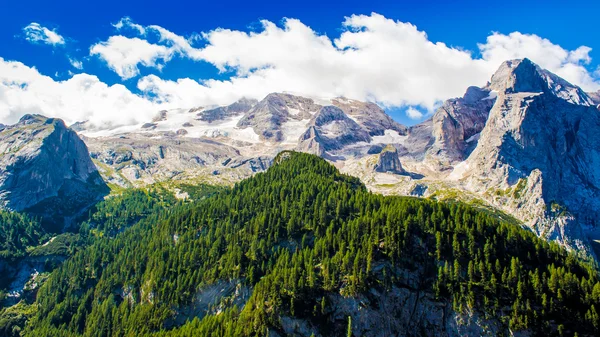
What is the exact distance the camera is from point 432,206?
144 metres

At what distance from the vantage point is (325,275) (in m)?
119

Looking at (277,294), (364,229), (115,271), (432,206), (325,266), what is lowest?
(115,271)

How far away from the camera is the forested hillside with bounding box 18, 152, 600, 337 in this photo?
358 feet

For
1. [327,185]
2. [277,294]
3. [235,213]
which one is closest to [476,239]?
[277,294]

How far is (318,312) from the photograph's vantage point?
113 metres

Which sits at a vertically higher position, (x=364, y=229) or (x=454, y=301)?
(x=364, y=229)

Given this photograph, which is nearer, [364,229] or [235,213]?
[364,229]

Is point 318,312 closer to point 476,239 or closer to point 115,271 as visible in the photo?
point 476,239

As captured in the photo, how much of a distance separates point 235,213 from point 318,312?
72777mm

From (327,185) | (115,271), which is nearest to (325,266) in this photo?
(327,185)

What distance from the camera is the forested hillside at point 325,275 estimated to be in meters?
109

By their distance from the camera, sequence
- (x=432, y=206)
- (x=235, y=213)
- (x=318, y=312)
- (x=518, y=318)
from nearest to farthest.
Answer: (x=518, y=318) < (x=318, y=312) < (x=432, y=206) < (x=235, y=213)

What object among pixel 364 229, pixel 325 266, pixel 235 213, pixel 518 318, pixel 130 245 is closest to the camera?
pixel 518 318

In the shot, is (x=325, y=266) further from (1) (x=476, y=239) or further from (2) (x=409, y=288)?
(1) (x=476, y=239)
